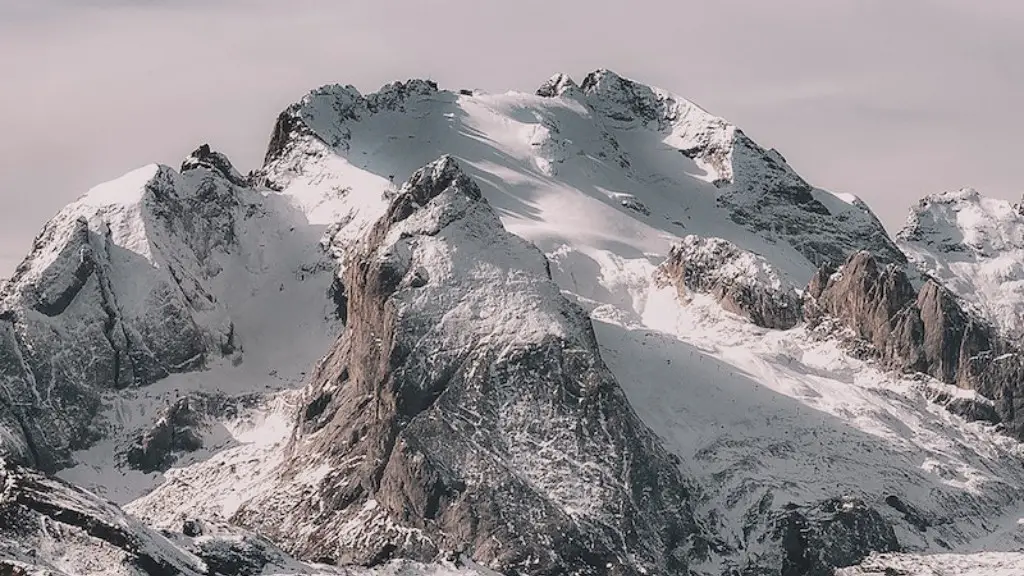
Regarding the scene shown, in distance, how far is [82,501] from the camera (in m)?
178

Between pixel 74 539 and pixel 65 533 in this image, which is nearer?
pixel 74 539

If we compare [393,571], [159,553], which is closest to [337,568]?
[393,571]

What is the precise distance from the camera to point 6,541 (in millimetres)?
167750

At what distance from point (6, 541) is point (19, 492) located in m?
6.42

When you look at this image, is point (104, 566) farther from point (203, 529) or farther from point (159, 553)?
point (203, 529)

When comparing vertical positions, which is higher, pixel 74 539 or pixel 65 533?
pixel 65 533

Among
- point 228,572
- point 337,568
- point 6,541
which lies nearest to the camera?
point 6,541

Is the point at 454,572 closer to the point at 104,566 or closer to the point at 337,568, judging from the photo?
the point at 337,568

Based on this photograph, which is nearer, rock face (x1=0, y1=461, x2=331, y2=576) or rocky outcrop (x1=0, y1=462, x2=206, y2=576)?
rock face (x1=0, y1=461, x2=331, y2=576)

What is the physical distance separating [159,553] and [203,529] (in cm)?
1814

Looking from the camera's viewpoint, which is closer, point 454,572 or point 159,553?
point 159,553

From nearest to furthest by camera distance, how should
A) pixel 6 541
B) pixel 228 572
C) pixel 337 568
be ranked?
pixel 6 541, pixel 228 572, pixel 337 568

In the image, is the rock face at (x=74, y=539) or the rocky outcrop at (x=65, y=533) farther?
the rocky outcrop at (x=65, y=533)

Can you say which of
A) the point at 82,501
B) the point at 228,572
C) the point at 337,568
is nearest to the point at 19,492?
the point at 82,501
